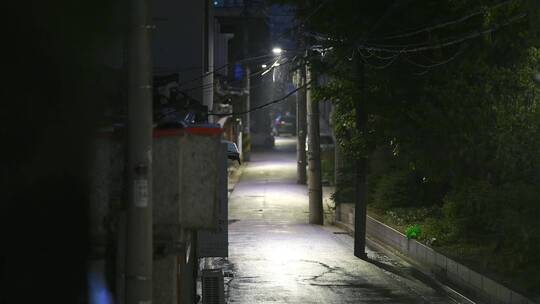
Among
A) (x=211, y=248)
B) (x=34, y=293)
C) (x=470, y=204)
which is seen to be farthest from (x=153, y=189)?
(x=470, y=204)

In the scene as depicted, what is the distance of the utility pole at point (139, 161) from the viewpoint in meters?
6.59

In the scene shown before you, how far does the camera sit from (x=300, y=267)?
19375 mm

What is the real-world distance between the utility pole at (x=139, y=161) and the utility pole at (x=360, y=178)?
46.4 feet

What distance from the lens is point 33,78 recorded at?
7535 millimetres

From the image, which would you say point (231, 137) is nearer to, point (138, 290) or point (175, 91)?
point (175, 91)

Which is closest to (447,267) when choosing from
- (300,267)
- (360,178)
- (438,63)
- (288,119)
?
(300,267)

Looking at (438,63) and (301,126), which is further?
(301,126)

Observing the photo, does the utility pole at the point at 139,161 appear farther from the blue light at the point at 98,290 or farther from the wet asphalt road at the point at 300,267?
the wet asphalt road at the point at 300,267

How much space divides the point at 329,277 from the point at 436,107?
4143 mm

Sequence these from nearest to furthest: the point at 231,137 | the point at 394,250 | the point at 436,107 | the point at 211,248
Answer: the point at 211,248 → the point at 436,107 → the point at 394,250 → the point at 231,137

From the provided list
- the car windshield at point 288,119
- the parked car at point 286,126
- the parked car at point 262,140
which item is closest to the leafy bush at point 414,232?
the parked car at point 262,140

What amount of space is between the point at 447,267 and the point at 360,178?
486cm

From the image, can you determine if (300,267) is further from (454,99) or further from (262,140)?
(262,140)

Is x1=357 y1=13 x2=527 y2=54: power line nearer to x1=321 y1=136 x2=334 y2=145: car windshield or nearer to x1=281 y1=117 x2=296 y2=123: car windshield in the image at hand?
x1=321 y1=136 x2=334 y2=145: car windshield
